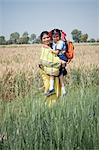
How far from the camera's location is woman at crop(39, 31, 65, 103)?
4.93 meters

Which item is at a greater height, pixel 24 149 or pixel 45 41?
pixel 45 41

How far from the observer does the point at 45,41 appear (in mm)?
4977

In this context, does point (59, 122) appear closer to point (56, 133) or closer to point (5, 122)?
point (56, 133)

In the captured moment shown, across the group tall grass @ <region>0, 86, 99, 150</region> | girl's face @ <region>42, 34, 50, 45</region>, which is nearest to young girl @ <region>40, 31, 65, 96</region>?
girl's face @ <region>42, 34, 50, 45</region>

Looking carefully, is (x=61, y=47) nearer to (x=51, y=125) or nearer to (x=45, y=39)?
(x=45, y=39)

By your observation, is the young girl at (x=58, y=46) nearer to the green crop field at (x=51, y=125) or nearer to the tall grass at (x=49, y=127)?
the green crop field at (x=51, y=125)

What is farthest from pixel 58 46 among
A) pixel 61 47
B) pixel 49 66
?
pixel 49 66

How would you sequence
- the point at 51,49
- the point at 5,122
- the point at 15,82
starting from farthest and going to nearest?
the point at 15,82, the point at 51,49, the point at 5,122

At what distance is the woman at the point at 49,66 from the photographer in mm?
4926

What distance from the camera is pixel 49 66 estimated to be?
16.2ft

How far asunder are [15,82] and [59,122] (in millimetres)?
3245

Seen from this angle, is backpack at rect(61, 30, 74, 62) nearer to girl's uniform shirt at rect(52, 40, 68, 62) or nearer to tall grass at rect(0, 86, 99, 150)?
girl's uniform shirt at rect(52, 40, 68, 62)

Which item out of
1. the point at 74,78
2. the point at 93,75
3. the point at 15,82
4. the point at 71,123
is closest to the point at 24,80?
the point at 15,82

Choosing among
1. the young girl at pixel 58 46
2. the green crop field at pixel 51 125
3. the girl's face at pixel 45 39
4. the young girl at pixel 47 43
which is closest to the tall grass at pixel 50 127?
the green crop field at pixel 51 125
